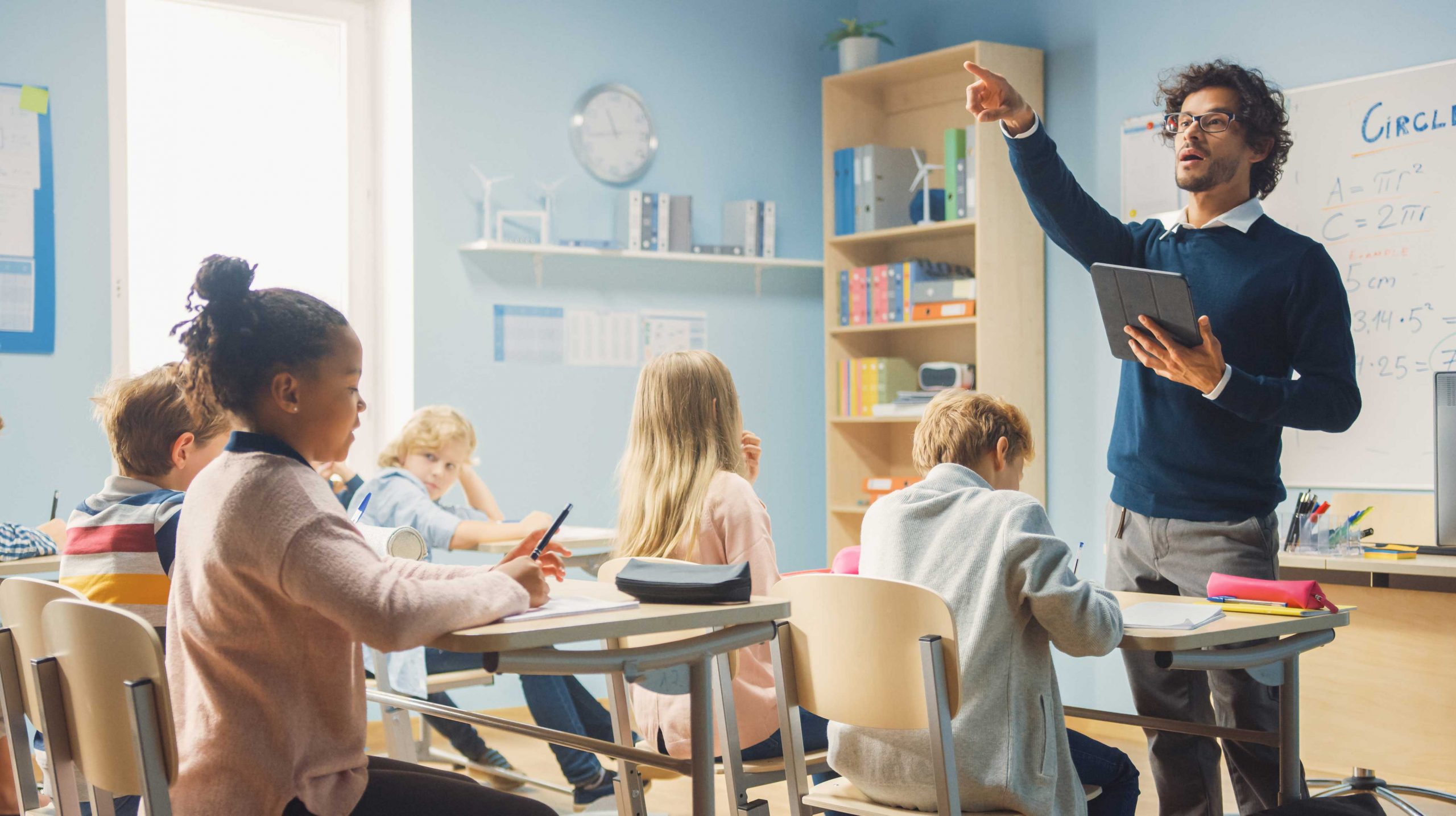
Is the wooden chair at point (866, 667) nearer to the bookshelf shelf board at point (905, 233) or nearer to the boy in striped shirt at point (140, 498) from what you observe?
the boy in striped shirt at point (140, 498)

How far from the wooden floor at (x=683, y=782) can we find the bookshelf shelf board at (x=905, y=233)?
72.6 inches

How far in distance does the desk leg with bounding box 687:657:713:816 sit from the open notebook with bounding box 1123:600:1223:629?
2.03 ft

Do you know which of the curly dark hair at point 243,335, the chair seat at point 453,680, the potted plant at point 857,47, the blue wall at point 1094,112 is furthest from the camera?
the potted plant at point 857,47

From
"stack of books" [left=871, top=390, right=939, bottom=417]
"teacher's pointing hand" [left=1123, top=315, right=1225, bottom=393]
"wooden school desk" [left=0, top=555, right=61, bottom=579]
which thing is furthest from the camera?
"stack of books" [left=871, top=390, right=939, bottom=417]

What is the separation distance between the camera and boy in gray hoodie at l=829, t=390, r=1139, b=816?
6.11 ft

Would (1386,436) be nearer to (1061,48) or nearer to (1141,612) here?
(1061,48)

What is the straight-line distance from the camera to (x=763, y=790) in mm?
3877

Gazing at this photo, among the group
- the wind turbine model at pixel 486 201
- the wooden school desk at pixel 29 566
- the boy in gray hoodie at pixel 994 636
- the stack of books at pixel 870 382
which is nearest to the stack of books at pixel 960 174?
the stack of books at pixel 870 382

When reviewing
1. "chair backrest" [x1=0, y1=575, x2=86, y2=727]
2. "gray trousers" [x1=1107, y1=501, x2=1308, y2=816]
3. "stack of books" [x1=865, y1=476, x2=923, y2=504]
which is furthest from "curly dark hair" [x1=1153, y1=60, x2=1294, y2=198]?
"stack of books" [x1=865, y1=476, x2=923, y2=504]

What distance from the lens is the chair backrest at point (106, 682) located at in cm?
148

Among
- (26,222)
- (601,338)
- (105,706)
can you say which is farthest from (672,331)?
(105,706)

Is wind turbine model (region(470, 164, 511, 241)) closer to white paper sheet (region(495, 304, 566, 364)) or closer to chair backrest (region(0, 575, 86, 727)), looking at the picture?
white paper sheet (region(495, 304, 566, 364))

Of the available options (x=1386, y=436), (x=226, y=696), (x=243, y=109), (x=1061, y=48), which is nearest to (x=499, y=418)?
(x=243, y=109)

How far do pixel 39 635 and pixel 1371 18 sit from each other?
3911mm
